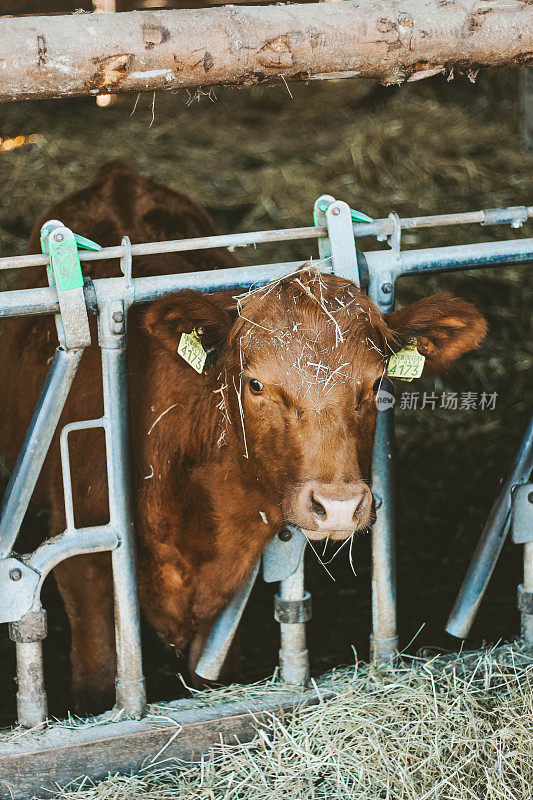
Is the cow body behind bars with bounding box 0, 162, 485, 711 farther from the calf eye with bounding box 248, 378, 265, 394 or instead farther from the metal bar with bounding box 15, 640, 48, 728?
the metal bar with bounding box 15, 640, 48, 728

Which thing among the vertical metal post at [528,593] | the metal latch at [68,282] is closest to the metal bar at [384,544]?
the vertical metal post at [528,593]

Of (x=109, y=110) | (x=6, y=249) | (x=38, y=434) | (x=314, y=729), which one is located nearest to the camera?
(x=38, y=434)

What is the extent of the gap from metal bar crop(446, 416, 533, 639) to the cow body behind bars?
1.55 ft

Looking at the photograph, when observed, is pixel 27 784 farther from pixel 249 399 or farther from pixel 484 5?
pixel 484 5

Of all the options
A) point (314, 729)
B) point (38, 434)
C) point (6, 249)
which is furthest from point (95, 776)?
point (6, 249)

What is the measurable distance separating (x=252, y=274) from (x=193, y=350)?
326mm

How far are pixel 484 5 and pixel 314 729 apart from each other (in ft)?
8.47

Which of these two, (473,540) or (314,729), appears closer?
(314,729)

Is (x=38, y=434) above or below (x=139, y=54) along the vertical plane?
below

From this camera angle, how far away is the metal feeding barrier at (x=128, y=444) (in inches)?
115

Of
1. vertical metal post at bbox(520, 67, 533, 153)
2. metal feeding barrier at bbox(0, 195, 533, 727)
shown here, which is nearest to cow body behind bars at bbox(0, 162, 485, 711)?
metal feeding barrier at bbox(0, 195, 533, 727)

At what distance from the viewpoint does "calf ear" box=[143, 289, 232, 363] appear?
300 cm

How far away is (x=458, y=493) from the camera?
5645 millimetres

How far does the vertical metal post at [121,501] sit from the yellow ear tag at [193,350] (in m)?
0.26
